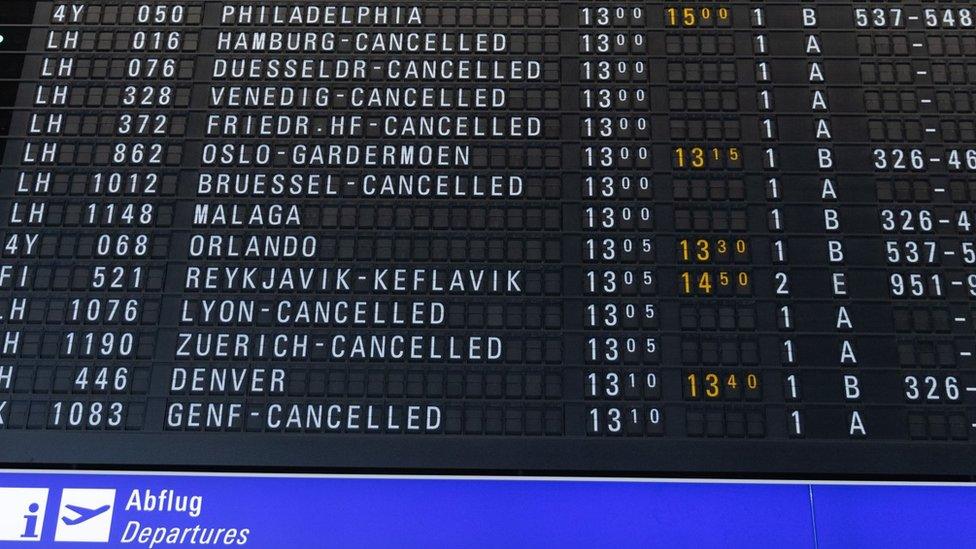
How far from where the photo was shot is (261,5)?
1273cm

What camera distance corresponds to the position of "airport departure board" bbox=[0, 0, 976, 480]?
10.8 meters

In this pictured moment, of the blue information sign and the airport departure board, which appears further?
the airport departure board

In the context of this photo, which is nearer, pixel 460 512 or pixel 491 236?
pixel 460 512

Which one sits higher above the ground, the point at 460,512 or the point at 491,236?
the point at 491,236

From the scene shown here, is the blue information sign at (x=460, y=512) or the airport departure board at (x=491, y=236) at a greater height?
the airport departure board at (x=491, y=236)

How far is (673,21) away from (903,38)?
2573 mm

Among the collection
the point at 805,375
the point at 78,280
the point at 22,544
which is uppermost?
the point at 78,280

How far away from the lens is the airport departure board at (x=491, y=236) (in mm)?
10828

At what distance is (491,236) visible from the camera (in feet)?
37.7

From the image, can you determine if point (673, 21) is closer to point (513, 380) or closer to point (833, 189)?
point (833, 189)

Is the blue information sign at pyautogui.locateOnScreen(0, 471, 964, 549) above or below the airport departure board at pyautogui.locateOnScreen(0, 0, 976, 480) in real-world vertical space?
below

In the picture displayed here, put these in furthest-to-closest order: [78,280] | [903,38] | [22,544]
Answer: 1. [903,38]
2. [78,280]
3. [22,544]

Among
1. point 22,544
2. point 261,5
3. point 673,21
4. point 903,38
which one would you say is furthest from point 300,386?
point 903,38

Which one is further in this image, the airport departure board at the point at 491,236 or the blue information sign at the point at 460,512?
the airport departure board at the point at 491,236
